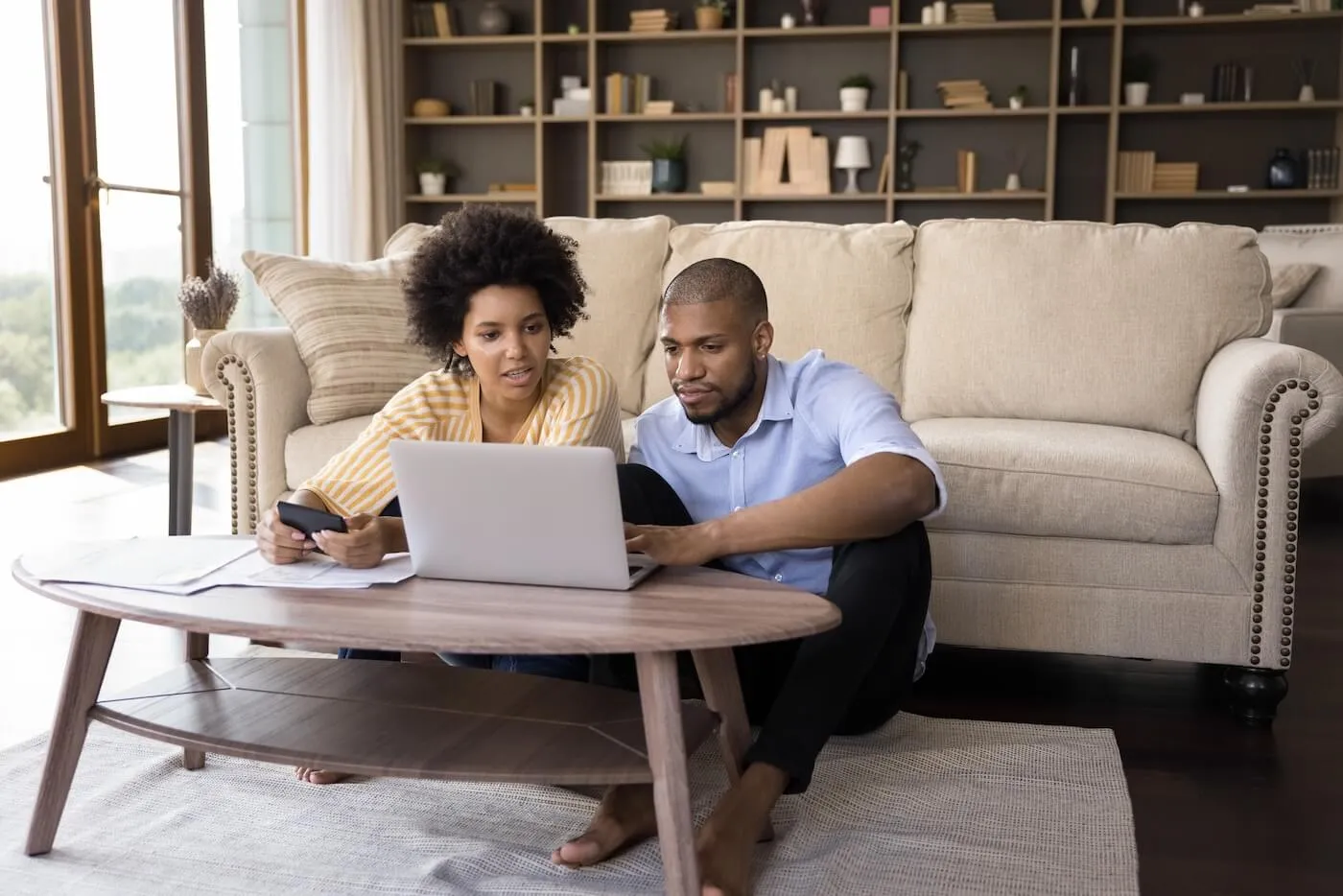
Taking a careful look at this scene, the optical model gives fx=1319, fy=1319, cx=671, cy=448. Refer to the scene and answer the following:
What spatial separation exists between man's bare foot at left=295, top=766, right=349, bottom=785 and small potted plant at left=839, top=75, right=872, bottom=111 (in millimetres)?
4890

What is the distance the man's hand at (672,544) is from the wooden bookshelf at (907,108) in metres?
4.65

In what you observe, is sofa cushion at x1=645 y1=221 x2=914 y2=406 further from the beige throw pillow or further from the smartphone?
the beige throw pillow

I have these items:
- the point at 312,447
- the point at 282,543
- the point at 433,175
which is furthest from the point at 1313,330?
the point at 433,175

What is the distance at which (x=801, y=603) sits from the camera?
4.65 ft

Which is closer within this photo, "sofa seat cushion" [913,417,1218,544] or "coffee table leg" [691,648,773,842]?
"coffee table leg" [691,648,773,842]

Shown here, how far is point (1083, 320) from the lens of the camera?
9.20 ft

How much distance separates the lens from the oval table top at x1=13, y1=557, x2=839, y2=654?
50.0 inches

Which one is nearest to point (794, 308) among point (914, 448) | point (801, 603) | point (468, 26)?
point (914, 448)

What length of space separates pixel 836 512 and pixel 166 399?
6.37 feet

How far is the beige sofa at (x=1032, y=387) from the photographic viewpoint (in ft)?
7.26

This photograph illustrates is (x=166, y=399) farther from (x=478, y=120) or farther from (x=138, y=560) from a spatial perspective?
(x=478, y=120)

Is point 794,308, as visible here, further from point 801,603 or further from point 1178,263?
point 801,603

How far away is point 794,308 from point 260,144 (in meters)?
3.86

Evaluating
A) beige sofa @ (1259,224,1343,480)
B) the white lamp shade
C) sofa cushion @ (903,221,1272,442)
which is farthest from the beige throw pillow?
the white lamp shade
